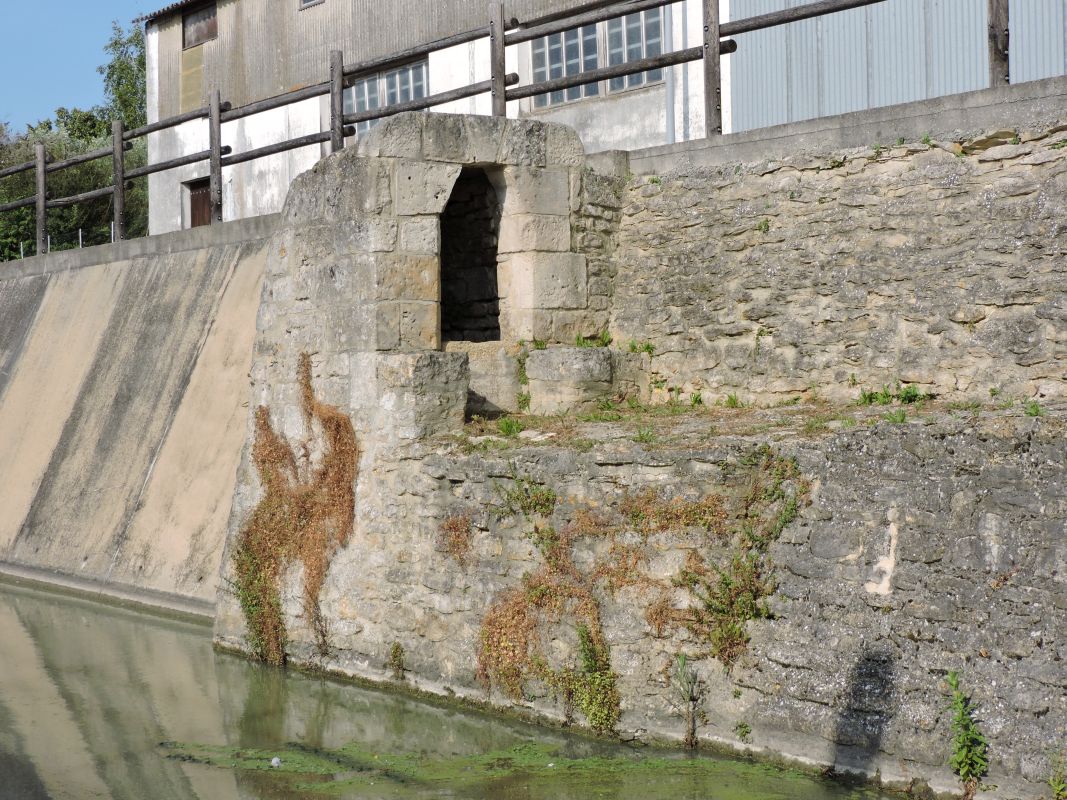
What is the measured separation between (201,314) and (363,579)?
507cm

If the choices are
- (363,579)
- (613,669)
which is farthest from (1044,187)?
(363,579)

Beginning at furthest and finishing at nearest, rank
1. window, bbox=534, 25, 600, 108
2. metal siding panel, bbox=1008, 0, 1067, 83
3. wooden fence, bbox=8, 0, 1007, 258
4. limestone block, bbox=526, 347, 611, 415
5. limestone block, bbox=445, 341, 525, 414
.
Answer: window, bbox=534, 25, 600, 108, metal siding panel, bbox=1008, 0, 1067, 83, limestone block, bbox=445, 341, 525, 414, limestone block, bbox=526, 347, 611, 415, wooden fence, bbox=8, 0, 1007, 258

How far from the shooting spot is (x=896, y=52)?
1457 centimetres

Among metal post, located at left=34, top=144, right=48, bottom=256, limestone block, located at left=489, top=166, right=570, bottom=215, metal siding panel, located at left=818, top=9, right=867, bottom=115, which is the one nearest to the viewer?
limestone block, located at left=489, top=166, right=570, bottom=215

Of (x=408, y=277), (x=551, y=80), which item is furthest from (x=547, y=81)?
(x=408, y=277)

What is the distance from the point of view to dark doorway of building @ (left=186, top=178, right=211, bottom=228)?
23719 millimetres

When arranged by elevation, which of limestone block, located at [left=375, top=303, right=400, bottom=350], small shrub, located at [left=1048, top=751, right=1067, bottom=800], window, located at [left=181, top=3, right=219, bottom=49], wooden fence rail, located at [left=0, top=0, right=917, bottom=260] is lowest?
small shrub, located at [left=1048, top=751, right=1067, bottom=800]

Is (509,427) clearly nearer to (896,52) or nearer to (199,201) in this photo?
(896,52)

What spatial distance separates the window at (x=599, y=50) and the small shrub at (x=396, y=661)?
427 inches

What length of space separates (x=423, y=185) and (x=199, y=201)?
52.4ft

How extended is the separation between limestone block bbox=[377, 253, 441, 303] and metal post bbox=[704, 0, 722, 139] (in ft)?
7.38

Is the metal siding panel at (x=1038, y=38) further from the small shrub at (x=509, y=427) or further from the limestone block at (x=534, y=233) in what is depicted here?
the small shrub at (x=509, y=427)

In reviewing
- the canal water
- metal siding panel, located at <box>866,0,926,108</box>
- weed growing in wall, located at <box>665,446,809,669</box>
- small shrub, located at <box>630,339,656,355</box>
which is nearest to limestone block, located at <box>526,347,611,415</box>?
small shrub, located at <box>630,339,656,355</box>

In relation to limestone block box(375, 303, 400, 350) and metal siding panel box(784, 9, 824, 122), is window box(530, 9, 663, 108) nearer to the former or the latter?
metal siding panel box(784, 9, 824, 122)
